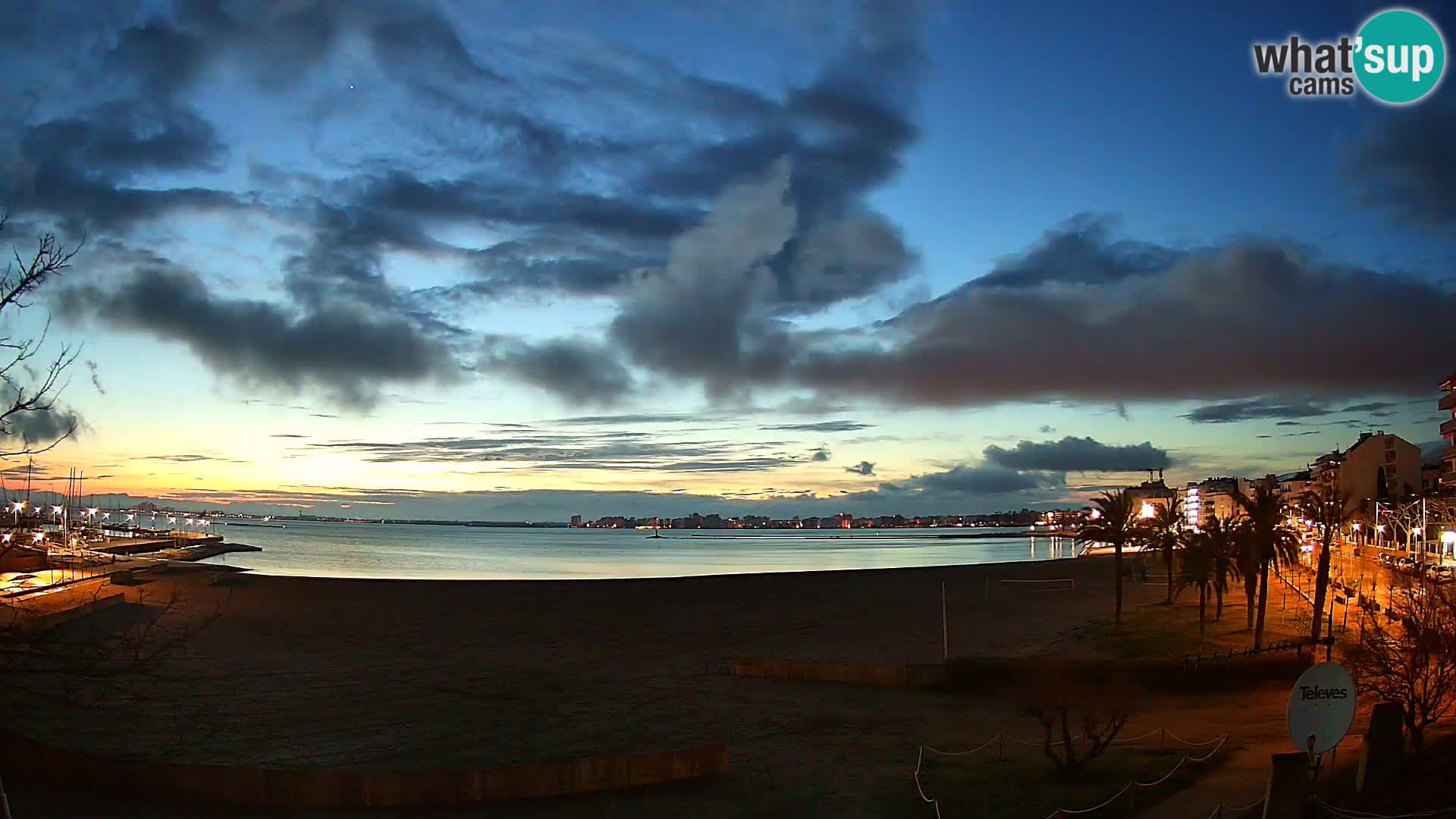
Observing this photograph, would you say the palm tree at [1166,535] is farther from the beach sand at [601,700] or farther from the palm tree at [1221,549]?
the palm tree at [1221,549]

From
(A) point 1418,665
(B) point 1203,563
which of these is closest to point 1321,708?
(A) point 1418,665

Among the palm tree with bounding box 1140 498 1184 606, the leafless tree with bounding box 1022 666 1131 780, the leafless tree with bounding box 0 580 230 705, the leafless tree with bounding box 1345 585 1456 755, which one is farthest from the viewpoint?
the palm tree with bounding box 1140 498 1184 606

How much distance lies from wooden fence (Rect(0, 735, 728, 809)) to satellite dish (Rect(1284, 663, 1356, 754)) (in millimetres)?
9639

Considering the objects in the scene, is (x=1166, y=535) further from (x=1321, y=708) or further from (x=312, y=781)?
(x=312, y=781)

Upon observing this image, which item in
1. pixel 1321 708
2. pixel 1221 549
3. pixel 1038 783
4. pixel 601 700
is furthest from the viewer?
pixel 1221 549

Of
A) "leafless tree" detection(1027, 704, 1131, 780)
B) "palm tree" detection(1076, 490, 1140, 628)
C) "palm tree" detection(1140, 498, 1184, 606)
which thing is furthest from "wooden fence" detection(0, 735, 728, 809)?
"palm tree" detection(1140, 498, 1184, 606)

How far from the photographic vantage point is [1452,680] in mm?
13969

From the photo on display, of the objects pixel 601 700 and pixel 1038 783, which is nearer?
pixel 1038 783

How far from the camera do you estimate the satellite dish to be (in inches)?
437

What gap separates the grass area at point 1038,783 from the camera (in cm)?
1379

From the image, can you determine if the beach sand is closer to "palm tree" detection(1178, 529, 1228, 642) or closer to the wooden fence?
the wooden fence

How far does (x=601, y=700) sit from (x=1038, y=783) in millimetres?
11205

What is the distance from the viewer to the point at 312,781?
1516cm

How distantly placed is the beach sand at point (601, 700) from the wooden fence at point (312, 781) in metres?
0.38
